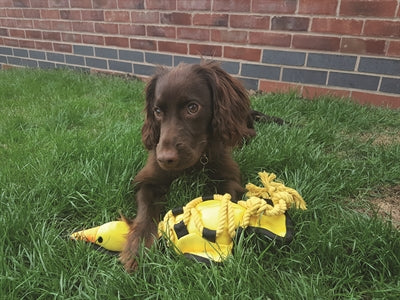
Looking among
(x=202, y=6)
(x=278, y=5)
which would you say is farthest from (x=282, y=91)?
(x=202, y=6)

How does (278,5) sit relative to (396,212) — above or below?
above

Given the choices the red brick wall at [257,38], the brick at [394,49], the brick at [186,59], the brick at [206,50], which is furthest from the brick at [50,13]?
the brick at [394,49]

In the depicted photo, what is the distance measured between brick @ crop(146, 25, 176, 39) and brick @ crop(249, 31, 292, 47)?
3.55 feet

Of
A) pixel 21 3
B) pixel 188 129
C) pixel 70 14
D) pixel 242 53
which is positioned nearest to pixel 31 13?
pixel 21 3

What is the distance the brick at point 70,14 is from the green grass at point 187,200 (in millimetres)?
2362

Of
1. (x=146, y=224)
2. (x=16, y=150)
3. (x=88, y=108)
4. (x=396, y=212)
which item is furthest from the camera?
(x=88, y=108)

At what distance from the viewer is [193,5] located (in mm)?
4148

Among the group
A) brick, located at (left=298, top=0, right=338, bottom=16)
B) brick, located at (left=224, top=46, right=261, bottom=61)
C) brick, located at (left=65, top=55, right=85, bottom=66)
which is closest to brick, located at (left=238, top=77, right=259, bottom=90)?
brick, located at (left=224, top=46, right=261, bottom=61)

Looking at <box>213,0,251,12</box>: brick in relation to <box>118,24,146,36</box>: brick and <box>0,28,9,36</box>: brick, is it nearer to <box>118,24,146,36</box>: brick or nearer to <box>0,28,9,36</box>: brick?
<box>118,24,146,36</box>: brick

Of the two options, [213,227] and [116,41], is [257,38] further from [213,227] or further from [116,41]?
[213,227]

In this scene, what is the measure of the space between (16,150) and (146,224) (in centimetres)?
140

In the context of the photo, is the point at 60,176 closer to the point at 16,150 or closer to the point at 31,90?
the point at 16,150

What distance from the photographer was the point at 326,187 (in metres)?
1.98

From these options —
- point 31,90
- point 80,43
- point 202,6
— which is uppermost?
point 202,6
